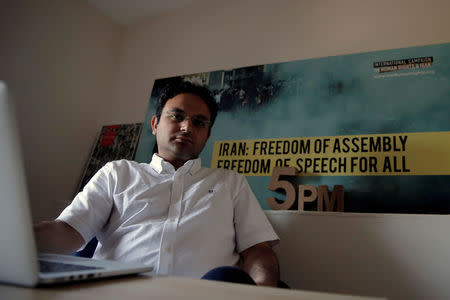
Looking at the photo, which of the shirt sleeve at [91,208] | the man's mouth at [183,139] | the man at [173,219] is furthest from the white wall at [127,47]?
the shirt sleeve at [91,208]

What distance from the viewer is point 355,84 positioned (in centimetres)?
160

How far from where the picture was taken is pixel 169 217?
3.28 feet

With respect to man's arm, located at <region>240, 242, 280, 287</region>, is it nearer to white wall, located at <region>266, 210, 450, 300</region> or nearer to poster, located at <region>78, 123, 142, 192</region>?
white wall, located at <region>266, 210, 450, 300</region>

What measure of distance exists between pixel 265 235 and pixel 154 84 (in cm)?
158

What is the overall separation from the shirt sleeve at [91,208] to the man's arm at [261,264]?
487mm

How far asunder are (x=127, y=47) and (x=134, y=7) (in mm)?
321

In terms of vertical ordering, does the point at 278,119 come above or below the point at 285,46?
below

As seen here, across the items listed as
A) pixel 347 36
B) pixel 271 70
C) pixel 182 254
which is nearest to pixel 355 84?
pixel 347 36

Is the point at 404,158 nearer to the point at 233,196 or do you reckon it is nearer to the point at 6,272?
the point at 233,196

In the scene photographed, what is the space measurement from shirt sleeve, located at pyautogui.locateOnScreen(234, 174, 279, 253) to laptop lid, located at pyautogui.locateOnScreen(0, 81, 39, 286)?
755 millimetres

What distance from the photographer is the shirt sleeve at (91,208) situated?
3.15ft

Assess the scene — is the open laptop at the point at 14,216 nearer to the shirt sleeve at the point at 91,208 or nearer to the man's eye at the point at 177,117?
the shirt sleeve at the point at 91,208

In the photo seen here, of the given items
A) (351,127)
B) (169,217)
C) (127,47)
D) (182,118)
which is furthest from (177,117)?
(127,47)

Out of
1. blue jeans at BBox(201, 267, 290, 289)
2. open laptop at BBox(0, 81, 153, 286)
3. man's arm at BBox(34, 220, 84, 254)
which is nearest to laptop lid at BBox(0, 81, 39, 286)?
open laptop at BBox(0, 81, 153, 286)
